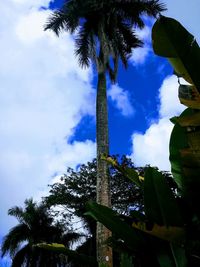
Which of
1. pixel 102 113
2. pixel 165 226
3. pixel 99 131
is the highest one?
pixel 102 113

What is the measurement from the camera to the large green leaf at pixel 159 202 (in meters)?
1.31

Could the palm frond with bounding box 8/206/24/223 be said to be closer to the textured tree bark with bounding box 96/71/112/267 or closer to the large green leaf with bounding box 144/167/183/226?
the textured tree bark with bounding box 96/71/112/267

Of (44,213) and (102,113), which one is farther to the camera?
(44,213)

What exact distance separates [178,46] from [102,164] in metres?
9.69

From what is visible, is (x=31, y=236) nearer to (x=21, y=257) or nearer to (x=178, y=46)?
(x=21, y=257)

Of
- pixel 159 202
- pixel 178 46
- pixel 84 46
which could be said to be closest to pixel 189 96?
pixel 178 46

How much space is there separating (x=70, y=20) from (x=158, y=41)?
13365 mm

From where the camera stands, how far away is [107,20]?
14375mm

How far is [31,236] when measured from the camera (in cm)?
2327

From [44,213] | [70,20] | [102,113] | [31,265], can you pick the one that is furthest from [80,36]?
[31,265]

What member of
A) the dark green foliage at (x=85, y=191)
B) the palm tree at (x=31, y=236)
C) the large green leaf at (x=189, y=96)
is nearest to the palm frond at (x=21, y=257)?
the palm tree at (x=31, y=236)

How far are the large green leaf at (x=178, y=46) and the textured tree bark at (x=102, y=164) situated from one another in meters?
8.00

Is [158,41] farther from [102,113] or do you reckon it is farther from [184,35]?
[102,113]

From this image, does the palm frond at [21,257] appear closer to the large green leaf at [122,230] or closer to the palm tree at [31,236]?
the palm tree at [31,236]
